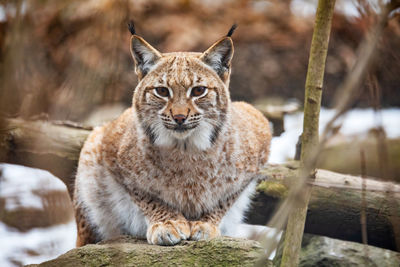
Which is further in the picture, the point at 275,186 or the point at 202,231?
the point at 275,186

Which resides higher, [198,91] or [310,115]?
A: [198,91]

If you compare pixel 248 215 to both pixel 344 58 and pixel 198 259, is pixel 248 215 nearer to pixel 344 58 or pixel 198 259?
pixel 198 259

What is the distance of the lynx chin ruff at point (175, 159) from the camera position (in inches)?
163

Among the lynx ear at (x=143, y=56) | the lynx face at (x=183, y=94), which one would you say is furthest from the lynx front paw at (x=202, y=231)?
the lynx ear at (x=143, y=56)

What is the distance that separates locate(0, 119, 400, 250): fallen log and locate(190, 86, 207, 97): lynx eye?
114 cm

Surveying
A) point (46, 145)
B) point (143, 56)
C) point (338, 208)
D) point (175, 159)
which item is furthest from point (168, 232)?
point (46, 145)

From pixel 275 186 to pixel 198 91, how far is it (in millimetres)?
1672

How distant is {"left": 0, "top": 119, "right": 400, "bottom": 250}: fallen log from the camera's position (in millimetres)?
4789

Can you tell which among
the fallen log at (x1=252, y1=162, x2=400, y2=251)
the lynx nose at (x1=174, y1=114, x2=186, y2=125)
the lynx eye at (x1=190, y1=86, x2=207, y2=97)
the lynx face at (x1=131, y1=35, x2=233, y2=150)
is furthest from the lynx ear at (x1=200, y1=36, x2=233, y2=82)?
the fallen log at (x1=252, y1=162, x2=400, y2=251)

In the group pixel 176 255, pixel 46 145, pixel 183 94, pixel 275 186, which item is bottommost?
pixel 176 255

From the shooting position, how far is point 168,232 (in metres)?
3.97

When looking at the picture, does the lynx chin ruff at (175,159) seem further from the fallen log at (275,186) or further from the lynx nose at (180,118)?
the fallen log at (275,186)

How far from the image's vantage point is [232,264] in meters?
3.43

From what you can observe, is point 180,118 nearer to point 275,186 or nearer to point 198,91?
point 198,91
